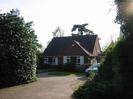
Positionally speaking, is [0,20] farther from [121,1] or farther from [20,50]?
[121,1]

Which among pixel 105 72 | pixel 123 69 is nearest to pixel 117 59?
pixel 123 69

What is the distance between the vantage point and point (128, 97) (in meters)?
14.5

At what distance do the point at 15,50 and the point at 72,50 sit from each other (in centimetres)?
2703

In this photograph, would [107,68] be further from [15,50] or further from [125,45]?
[15,50]

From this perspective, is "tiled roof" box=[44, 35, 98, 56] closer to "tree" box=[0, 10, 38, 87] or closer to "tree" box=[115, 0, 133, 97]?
"tree" box=[0, 10, 38, 87]

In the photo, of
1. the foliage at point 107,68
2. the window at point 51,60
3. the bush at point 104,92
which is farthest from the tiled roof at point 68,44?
the bush at point 104,92

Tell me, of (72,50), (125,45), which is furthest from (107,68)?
(72,50)

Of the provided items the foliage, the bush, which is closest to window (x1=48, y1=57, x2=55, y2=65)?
the foliage

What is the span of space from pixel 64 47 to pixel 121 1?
115 ft

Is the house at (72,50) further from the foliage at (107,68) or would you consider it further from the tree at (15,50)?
the foliage at (107,68)

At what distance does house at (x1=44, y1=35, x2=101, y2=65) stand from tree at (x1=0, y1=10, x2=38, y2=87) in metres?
23.5

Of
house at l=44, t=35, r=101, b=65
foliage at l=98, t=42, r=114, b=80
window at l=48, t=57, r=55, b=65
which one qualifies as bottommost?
foliage at l=98, t=42, r=114, b=80

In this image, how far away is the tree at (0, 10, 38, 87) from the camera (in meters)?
22.9

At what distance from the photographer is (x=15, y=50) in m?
23.7
